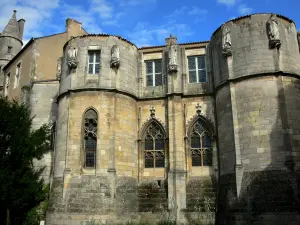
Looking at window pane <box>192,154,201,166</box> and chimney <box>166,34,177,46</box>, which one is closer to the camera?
window pane <box>192,154,201,166</box>

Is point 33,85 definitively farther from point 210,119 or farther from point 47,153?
point 210,119

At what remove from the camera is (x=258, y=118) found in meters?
13.7

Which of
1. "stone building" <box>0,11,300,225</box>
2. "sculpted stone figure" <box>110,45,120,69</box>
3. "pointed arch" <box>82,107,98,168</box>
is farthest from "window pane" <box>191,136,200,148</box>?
"sculpted stone figure" <box>110,45,120,69</box>

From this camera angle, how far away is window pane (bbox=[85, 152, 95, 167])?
15.1 metres

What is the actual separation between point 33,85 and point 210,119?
35.1 ft

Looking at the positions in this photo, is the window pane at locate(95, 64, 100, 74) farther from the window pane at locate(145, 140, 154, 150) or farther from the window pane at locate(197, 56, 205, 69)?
the window pane at locate(197, 56, 205, 69)

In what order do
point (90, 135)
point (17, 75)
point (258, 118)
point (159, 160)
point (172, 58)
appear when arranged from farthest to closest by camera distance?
1. point (17, 75)
2. point (172, 58)
3. point (159, 160)
4. point (90, 135)
5. point (258, 118)

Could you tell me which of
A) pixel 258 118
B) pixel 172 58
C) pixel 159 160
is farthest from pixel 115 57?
pixel 258 118

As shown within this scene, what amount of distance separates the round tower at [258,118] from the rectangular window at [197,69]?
4.31ft

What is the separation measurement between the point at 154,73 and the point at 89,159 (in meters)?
6.07

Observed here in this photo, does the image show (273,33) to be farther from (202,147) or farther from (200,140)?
(202,147)

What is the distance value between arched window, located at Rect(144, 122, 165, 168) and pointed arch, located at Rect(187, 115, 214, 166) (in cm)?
148

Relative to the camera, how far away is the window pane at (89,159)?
15.1m

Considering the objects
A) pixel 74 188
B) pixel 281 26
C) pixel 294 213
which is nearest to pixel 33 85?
pixel 74 188
